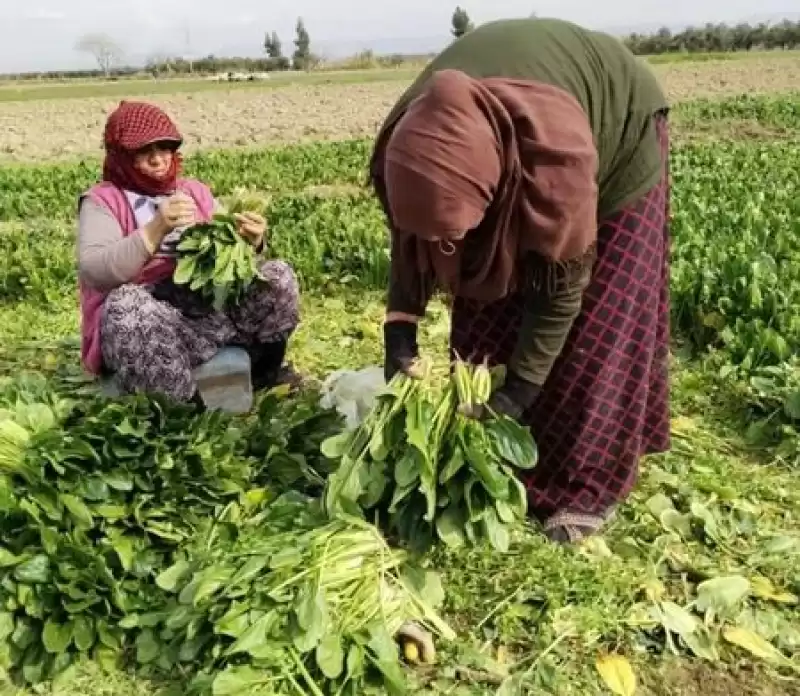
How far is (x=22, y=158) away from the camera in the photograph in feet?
49.8

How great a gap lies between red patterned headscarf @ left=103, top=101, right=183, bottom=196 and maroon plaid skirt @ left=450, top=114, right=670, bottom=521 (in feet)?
4.49

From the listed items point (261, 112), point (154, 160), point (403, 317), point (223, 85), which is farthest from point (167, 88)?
point (403, 317)

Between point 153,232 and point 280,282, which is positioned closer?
point 153,232

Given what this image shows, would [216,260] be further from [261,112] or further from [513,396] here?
[261,112]

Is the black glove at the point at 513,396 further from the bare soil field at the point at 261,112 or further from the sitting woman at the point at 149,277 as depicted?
the bare soil field at the point at 261,112

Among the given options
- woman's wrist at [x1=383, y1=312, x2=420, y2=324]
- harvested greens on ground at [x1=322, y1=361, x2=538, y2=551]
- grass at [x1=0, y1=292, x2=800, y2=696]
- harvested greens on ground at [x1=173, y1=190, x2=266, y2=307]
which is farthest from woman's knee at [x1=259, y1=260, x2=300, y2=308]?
grass at [x1=0, y1=292, x2=800, y2=696]

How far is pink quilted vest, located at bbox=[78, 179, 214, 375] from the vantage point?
11.8 feet

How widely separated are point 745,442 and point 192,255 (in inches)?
88.9

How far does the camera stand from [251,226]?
361cm

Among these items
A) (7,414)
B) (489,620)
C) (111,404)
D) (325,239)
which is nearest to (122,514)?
(111,404)

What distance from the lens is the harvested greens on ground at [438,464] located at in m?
2.44

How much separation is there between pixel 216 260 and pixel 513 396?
1.40 meters

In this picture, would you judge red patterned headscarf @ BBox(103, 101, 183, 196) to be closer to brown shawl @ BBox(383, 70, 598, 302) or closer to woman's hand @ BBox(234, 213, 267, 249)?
woman's hand @ BBox(234, 213, 267, 249)

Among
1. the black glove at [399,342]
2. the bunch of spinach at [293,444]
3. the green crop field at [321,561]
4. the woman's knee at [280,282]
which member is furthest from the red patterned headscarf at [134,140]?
the black glove at [399,342]
